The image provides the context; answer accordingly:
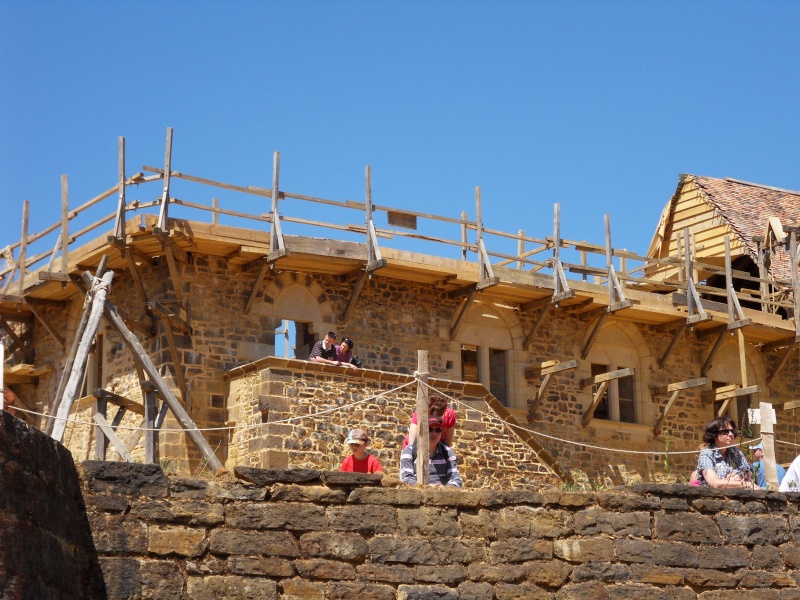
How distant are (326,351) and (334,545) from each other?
9.35m

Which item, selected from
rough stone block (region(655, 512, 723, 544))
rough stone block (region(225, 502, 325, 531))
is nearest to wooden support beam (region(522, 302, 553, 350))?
rough stone block (region(655, 512, 723, 544))

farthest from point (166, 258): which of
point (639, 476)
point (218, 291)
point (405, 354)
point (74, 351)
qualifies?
point (639, 476)

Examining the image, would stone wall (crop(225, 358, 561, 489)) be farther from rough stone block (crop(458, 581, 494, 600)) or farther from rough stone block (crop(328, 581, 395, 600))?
rough stone block (crop(328, 581, 395, 600))

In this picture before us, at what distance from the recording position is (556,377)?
22812 mm

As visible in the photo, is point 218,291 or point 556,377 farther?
point 556,377

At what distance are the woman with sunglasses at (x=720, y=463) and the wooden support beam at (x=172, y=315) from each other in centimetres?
918

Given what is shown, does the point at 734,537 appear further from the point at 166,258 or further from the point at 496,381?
the point at 496,381

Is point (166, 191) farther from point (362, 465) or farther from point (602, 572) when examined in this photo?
point (602, 572)

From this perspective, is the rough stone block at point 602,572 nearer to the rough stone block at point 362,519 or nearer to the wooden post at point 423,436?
the wooden post at point 423,436

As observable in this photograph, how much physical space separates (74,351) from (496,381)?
998cm

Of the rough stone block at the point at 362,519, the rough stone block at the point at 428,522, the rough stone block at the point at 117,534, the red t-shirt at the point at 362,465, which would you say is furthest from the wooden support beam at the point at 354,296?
the rough stone block at the point at 117,534

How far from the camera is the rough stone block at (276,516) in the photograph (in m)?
9.16

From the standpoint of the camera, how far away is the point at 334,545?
30.7ft

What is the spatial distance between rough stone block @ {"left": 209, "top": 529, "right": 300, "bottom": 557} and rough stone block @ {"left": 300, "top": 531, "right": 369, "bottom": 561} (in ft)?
0.28
